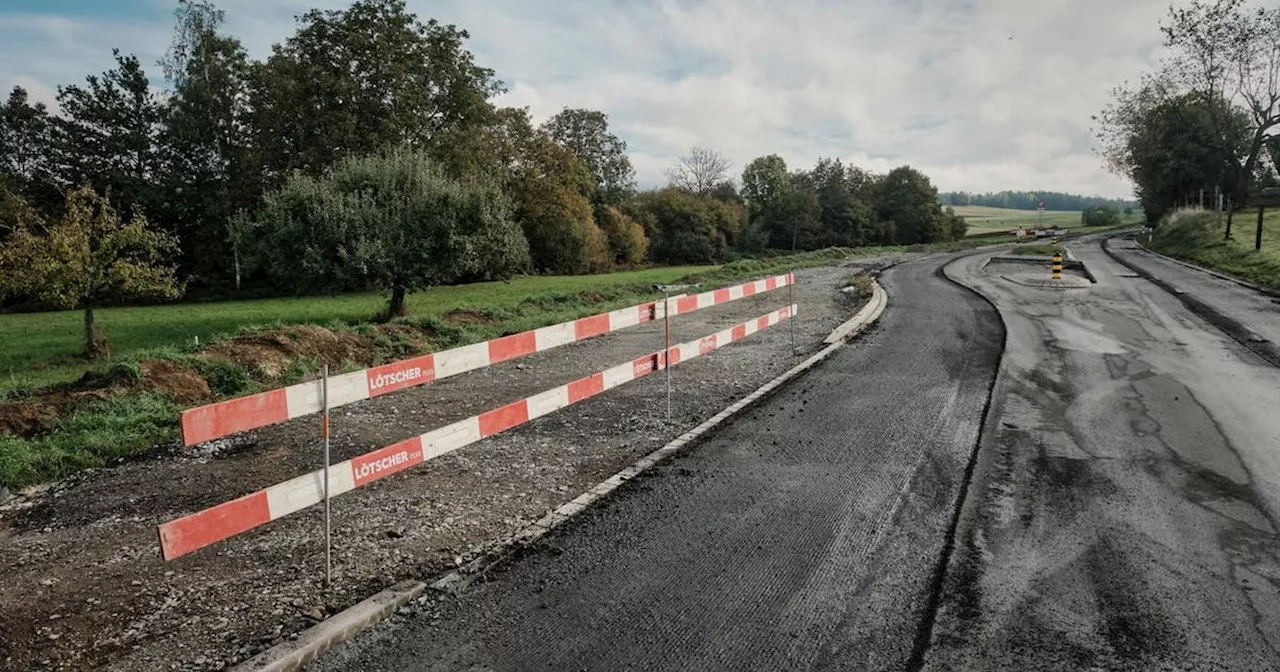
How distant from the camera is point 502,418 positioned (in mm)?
6414

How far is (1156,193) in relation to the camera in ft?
174

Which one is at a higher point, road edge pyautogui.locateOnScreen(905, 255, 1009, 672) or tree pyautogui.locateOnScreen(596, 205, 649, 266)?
tree pyautogui.locateOnScreen(596, 205, 649, 266)

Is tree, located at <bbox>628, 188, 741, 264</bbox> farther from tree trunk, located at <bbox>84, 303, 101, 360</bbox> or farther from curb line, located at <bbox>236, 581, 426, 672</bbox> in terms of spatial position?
curb line, located at <bbox>236, 581, 426, 672</bbox>

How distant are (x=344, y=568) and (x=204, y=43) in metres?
43.8

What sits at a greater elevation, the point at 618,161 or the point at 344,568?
the point at 618,161

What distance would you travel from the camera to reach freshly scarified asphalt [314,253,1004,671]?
3873 millimetres

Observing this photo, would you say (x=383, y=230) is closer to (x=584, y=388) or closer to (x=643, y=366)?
(x=643, y=366)

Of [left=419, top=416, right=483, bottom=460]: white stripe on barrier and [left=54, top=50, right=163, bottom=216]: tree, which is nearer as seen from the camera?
[left=419, top=416, right=483, bottom=460]: white stripe on barrier

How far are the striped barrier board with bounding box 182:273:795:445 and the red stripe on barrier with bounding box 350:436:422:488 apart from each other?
0.51m

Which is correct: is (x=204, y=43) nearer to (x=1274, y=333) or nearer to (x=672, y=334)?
(x=672, y=334)

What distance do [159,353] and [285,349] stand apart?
1.88 metres

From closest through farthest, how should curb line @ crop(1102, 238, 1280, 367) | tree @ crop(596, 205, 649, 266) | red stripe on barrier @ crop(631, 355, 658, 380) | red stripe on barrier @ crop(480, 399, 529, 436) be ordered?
red stripe on barrier @ crop(480, 399, 529, 436) → red stripe on barrier @ crop(631, 355, 658, 380) → curb line @ crop(1102, 238, 1280, 367) → tree @ crop(596, 205, 649, 266)

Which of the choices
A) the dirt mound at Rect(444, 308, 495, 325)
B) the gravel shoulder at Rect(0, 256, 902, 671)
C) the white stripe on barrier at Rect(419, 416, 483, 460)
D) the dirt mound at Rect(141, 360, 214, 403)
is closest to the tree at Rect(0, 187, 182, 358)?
the dirt mound at Rect(141, 360, 214, 403)

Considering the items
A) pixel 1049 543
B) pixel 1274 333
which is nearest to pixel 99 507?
pixel 1049 543
